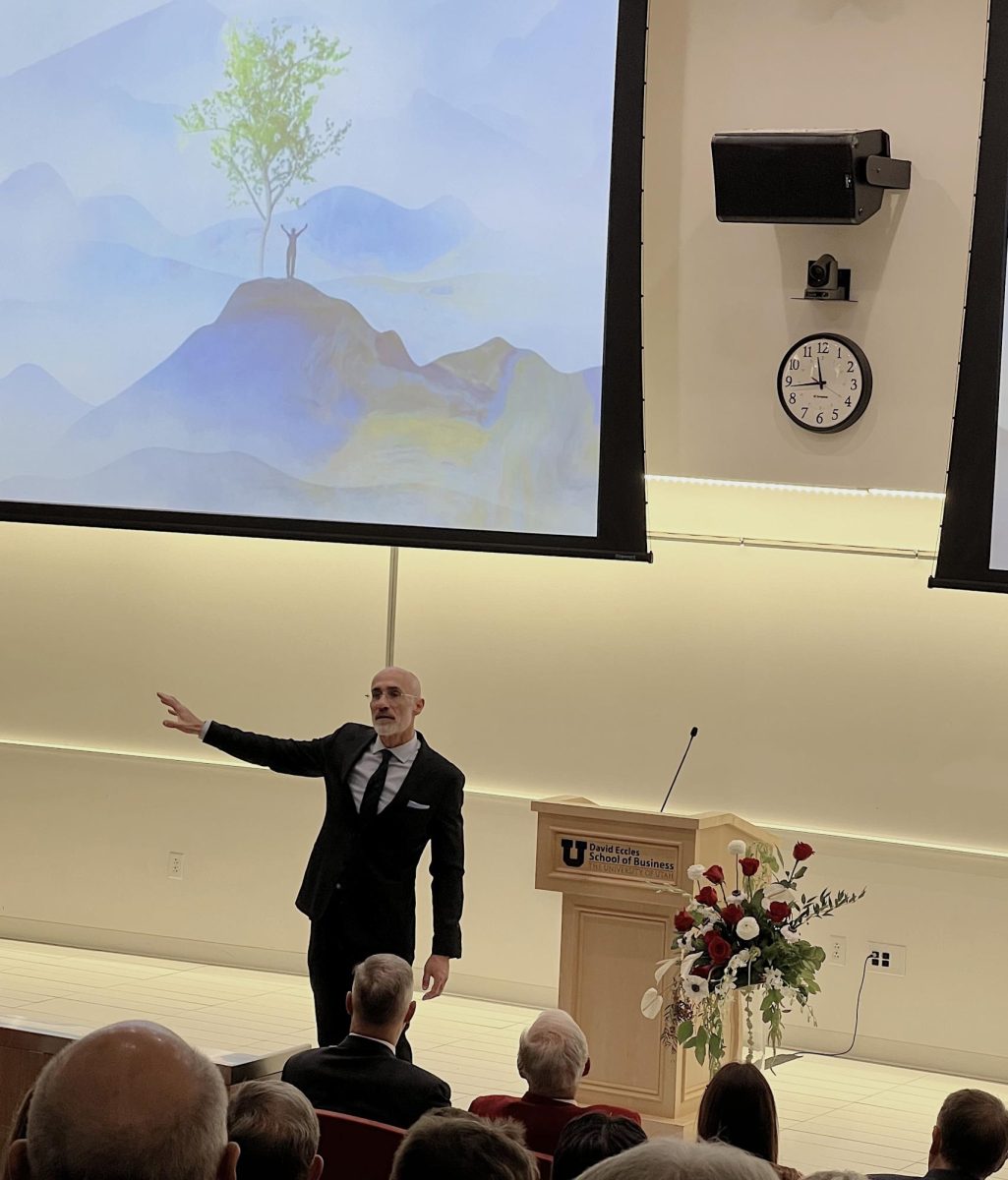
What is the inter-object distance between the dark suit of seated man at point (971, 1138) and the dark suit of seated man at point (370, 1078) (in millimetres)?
999

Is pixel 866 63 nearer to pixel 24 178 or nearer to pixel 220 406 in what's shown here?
pixel 220 406

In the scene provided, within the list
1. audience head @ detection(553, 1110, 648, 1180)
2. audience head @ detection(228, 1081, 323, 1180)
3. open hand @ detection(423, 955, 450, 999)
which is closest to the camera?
audience head @ detection(228, 1081, 323, 1180)

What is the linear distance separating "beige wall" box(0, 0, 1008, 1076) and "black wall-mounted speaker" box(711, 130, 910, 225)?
0.74ft

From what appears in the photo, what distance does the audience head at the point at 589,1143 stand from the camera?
2.79 meters

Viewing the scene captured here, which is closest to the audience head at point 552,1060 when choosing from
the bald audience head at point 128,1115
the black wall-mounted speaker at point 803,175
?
the bald audience head at point 128,1115

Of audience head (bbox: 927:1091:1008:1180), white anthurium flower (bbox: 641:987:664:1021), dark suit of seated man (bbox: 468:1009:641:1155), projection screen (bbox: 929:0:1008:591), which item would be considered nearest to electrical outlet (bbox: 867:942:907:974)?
projection screen (bbox: 929:0:1008:591)

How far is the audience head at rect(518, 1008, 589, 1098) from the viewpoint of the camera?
3779 millimetres

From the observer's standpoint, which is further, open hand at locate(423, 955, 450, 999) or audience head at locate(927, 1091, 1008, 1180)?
open hand at locate(423, 955, 450, 999)

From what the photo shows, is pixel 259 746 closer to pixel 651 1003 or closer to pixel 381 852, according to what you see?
pixel 381 852

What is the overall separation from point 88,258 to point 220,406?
37.1 inches

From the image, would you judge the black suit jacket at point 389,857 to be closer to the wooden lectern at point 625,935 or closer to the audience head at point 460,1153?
the wooden lectern at point 625,935

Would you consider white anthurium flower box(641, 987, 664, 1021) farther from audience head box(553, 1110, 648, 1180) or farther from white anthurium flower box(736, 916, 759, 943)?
audience head box(553, 1110, 648, 1180)

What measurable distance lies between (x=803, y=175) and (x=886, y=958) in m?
2.94

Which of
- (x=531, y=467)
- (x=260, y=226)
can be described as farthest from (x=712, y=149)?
(x=260, y=226)
